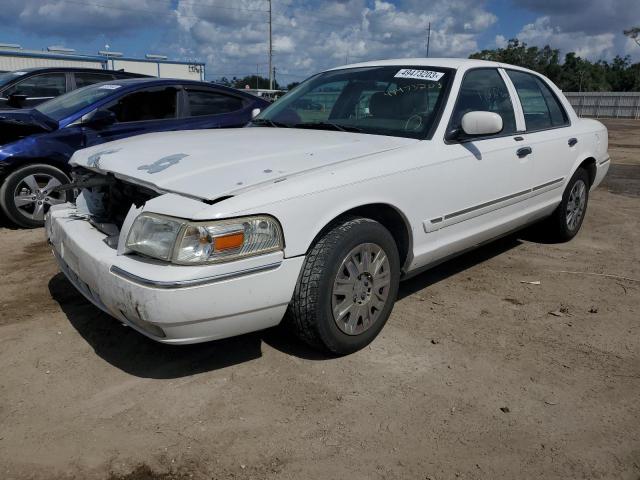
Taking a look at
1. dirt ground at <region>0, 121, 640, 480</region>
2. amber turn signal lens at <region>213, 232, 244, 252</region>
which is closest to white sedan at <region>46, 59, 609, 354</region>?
amber turn signal lens at <region>213, 232, 244, 252</region>

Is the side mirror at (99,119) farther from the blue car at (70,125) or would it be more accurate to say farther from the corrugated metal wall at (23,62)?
the corrugated metal wall at (23,62)

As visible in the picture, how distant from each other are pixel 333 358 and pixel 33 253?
124 inches

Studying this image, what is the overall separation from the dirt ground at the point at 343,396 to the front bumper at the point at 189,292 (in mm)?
376

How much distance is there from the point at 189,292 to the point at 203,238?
238mm

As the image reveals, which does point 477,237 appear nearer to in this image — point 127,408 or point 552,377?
point 552,377

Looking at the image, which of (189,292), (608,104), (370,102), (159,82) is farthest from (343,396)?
(608,104)

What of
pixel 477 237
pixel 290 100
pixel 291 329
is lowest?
pixel 291 329

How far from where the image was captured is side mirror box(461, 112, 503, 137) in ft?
11.0

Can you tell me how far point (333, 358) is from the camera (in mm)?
3051

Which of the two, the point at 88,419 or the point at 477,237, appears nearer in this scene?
the point at 88,419

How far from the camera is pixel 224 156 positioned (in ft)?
9.66

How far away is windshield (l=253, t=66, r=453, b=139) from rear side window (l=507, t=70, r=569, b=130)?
0.97 meters

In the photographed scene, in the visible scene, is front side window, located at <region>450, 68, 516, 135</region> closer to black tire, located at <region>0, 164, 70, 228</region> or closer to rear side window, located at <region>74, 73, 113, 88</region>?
black tire, located at <region>0, 164, 70, 228</region>

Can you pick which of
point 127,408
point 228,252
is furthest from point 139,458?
point 228,252
